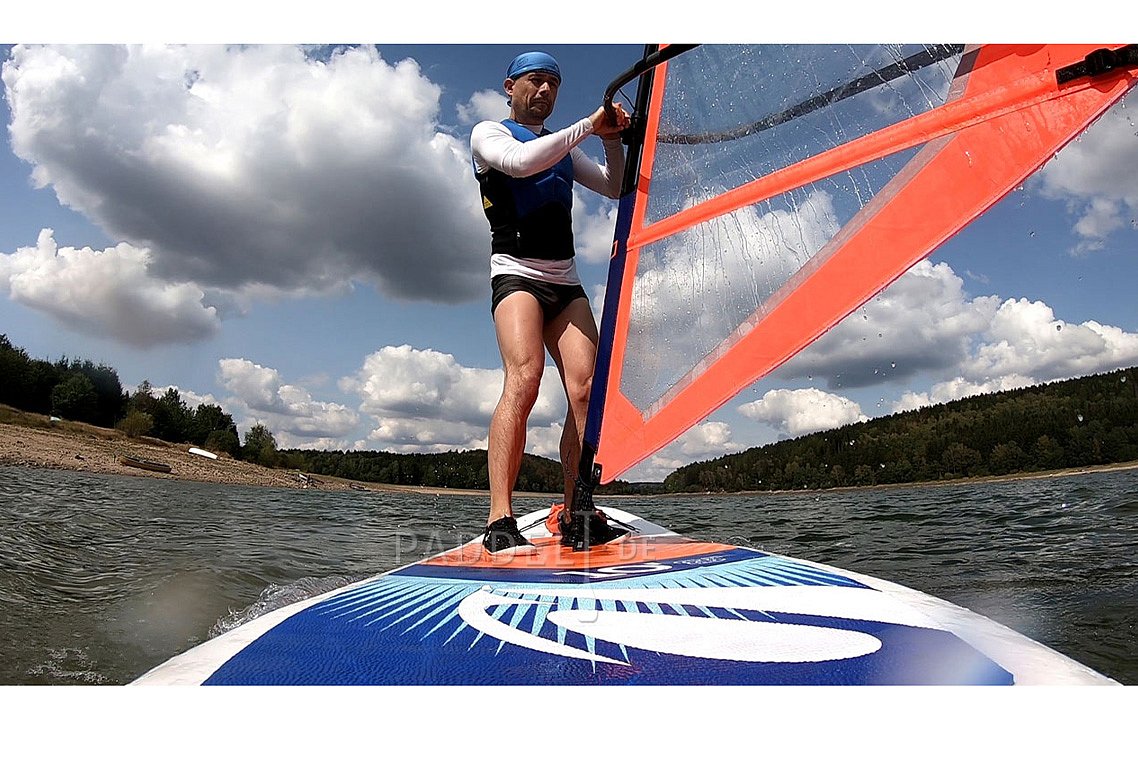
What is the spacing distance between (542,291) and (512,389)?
1.36 feet

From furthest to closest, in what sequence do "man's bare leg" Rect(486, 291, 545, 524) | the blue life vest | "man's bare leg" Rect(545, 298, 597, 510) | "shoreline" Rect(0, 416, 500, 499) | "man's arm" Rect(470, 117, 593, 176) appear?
"shoreline" Rect(0, 416, 500, 499), "man's bare leg" Rect(545, 298, 597, 510), the blue life vest, "man's bare leg" Rect(486, 291, 545, 524), "man's arm" Rect(470, 117, 593, 176)

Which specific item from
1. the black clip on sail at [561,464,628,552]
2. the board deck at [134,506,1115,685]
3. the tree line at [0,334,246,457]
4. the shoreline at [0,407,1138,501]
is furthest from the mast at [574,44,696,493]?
the tree line at [0,334,246,457]

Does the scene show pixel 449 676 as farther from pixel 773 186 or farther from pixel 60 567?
pixel 60 567

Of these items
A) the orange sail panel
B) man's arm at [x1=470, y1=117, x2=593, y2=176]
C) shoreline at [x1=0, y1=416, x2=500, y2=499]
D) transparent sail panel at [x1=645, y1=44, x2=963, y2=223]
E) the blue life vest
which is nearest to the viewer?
the orange sail panel

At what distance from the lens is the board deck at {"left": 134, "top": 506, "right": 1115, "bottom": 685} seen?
3.15 ft

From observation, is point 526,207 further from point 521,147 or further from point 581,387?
point 581,387

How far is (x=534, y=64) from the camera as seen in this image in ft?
7.97

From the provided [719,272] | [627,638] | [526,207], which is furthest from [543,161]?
[627,638]

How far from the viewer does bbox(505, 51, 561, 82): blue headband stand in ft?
7.96

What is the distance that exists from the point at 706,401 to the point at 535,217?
0.96m

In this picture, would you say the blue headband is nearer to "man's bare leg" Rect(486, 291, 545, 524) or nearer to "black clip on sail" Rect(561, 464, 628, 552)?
"man's bare leg" Rect(486, 291, 545, 524)

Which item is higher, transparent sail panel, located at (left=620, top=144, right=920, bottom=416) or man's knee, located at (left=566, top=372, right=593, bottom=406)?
transparent sail panel, located at (left=620, top=144, right=920, bottom=416)

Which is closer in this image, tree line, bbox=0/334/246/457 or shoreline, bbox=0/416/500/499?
shoreline, bbox=0/416/500/499

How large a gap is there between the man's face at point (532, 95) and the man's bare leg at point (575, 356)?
28.9 inches
